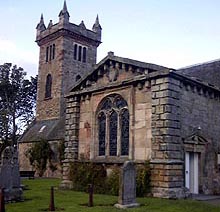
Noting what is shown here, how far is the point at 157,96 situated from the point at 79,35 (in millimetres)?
31079

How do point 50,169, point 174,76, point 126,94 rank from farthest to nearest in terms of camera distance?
point 50,169 < point 126,94 < point 174,76

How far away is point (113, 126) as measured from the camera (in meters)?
20.6

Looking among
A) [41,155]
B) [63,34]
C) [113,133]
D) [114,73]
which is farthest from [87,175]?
[63,34]

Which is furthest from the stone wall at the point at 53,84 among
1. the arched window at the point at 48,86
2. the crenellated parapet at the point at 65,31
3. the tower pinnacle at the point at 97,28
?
the tower pinnacle at the point at 97,28

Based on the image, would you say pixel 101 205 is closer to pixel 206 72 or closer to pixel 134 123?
pixel 134 123

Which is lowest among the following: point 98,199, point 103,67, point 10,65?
point 98,199

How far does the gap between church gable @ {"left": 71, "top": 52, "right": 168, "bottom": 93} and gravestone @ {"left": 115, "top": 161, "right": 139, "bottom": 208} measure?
5.90 meters

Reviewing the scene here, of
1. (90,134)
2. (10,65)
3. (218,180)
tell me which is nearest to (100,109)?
(90,134)

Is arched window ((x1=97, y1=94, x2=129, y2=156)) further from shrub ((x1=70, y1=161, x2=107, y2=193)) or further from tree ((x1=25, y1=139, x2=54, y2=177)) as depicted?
tree ((x1=25, y1=139, x2=54, y2=177))

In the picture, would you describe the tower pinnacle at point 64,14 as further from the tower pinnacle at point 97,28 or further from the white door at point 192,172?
the white door at point 192,172

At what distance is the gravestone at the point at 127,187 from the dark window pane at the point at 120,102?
20.2ft

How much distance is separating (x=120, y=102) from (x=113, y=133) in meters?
1.73

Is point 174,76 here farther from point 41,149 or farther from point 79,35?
point 79,35

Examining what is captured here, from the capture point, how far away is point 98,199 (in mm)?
16375
